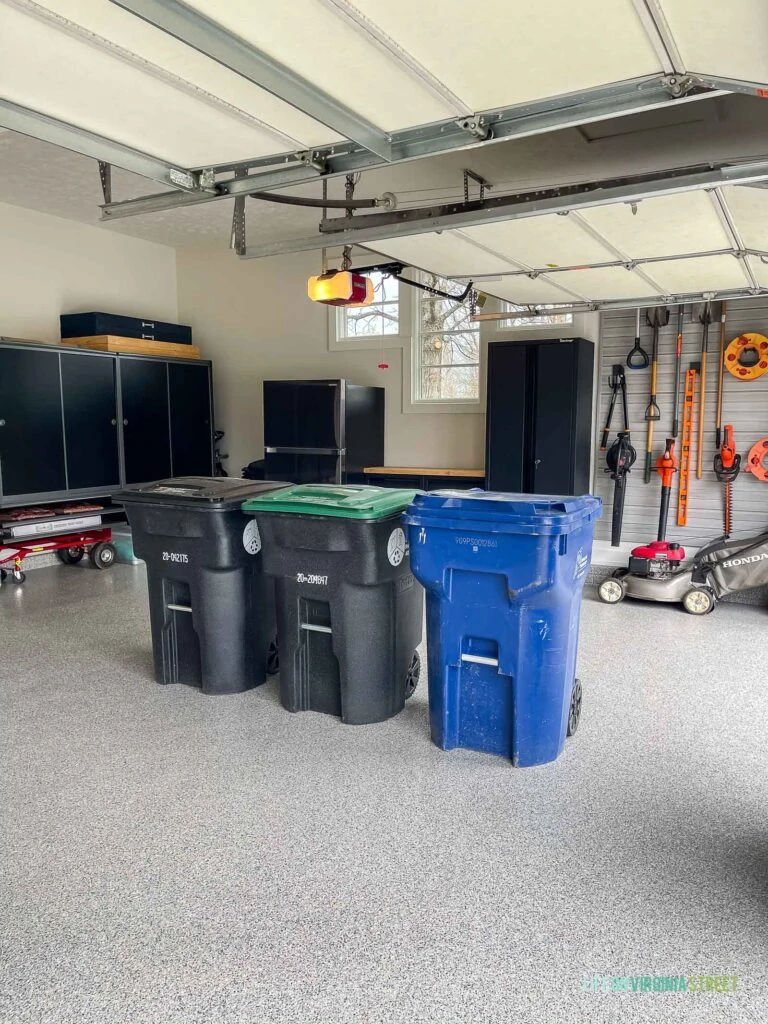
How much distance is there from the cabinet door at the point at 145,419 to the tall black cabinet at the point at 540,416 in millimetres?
3755

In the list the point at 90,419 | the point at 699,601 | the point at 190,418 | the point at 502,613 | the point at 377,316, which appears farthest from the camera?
the point at 190,418

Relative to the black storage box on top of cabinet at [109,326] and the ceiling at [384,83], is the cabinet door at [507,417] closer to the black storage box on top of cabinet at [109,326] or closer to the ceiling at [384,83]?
the ceiling at [384,83]

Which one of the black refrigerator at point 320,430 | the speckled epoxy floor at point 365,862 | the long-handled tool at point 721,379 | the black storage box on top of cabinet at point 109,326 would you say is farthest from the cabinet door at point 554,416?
the black storage box on top of cabinet at point 109,326

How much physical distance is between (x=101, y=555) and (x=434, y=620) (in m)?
5.06

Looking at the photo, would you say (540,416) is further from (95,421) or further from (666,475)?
(95,421)

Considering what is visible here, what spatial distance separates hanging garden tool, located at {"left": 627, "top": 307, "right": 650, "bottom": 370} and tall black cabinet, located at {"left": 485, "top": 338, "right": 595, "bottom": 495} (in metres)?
0.35

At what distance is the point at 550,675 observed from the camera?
2975mm

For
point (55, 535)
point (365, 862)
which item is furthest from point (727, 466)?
point (55, 535)

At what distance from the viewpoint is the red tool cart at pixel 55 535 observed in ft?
21.7

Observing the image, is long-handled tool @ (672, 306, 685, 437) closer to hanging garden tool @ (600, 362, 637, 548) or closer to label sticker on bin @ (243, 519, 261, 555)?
hanging garden tool @ (600, 362, 637, 548)

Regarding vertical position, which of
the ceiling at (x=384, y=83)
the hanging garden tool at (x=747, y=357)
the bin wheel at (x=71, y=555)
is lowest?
the bin wheel at (x=71, y=555)

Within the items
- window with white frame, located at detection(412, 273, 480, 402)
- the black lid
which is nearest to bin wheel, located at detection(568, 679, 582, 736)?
the black lid

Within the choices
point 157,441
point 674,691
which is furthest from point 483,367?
point 674,691

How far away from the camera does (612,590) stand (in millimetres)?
5715
